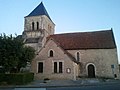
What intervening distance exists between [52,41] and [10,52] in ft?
27.7

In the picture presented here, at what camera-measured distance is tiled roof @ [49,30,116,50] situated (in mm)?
30845

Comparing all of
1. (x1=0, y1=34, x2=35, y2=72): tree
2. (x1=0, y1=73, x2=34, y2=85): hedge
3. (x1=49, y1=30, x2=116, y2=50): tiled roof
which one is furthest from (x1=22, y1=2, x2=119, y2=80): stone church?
(x1=0, y1=73, x2=34, y2=85): hedge

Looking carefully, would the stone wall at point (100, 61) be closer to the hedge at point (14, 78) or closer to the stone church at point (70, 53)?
the stone church at point (70, 53)

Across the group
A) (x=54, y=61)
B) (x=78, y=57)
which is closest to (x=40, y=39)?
(x=54, y=61)

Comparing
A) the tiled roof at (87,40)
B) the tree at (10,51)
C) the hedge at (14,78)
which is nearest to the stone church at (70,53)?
the tiled roof at (87,40)

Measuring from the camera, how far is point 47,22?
36.7m

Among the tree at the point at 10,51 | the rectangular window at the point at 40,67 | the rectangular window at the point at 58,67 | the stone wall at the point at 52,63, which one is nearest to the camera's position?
the tree at the point at 10,51

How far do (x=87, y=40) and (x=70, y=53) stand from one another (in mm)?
4616

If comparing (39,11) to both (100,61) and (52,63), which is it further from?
(100,61)

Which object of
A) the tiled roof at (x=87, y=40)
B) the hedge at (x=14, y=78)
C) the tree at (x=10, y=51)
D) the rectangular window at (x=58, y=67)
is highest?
the tiled roof at (x=87, y=40)

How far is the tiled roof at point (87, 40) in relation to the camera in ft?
101

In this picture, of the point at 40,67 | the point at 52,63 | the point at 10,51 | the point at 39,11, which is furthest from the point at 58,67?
the point at 39,11

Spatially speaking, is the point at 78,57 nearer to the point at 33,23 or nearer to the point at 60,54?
the point at 60,54

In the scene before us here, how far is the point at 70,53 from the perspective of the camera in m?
31.8
